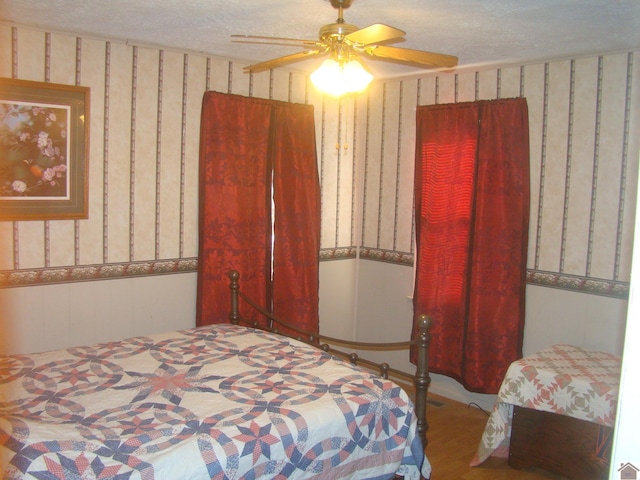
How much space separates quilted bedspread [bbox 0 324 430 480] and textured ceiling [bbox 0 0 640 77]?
1.78m

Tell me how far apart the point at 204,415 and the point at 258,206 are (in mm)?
2418

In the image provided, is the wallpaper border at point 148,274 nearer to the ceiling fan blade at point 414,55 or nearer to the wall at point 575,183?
the wall at point 575,183

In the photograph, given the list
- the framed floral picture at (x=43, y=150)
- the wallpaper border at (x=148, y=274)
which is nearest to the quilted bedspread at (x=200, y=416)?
the wallpaper border at (x=148, y=274)

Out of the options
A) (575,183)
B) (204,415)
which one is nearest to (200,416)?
(204,415)

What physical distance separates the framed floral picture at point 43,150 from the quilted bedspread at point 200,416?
1.05 meters

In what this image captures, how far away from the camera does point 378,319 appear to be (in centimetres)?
523

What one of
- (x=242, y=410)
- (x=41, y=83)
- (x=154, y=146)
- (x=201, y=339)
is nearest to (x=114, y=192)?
(x=154, y=146)

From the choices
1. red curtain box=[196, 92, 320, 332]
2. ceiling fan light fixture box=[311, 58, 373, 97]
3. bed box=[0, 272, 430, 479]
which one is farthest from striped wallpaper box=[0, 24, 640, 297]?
ceiling fan light fixture box=[311, 58, 373, 97]

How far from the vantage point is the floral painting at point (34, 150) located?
3.53 m

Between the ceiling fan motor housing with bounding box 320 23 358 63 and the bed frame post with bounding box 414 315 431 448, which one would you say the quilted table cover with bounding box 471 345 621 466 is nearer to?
the bed frame post with bounding box 414 315 431 448

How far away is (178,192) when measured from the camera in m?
4.31

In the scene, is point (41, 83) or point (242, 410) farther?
point (41, 83)

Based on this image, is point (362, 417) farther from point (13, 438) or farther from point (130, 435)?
point (13, 438)

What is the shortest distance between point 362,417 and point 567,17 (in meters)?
2.23
